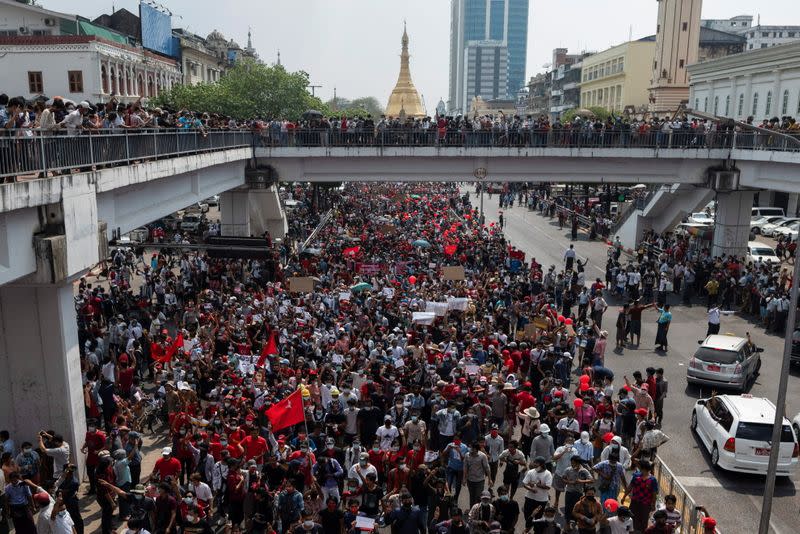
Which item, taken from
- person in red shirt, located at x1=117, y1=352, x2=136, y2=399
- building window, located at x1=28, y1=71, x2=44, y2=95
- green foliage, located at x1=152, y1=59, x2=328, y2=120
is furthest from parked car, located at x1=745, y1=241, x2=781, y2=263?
building window, located at x1=28, y1=71, x2=44, y2=95

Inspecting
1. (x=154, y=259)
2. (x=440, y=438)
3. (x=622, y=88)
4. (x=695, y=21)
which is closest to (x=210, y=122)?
(x=154, y=259)

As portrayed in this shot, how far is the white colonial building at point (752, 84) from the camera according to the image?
4297cm

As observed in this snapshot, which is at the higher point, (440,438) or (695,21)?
(695,21)

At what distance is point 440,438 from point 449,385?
4.12ft

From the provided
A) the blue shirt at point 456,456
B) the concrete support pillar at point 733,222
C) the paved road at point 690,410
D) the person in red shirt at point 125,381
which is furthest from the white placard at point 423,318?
the concrete support pillar at point 733,222

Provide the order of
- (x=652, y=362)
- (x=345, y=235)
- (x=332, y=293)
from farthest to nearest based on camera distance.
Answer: (x=345, y=235) < (x=332, y=293) < (x=652, y=362)

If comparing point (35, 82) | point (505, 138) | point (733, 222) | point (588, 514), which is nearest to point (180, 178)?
point (505, 138)

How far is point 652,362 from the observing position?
770 inches

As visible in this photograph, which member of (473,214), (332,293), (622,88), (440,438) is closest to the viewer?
(440,438)

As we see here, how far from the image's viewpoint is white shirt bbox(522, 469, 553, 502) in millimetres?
10219

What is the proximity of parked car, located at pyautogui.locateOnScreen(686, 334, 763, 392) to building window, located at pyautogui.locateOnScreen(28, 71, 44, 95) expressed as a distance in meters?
49.8

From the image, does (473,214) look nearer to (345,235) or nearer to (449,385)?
(345,235)

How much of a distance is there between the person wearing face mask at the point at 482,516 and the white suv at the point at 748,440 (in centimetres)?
546

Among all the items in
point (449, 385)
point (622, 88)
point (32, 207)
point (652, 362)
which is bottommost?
point (652, 362)
